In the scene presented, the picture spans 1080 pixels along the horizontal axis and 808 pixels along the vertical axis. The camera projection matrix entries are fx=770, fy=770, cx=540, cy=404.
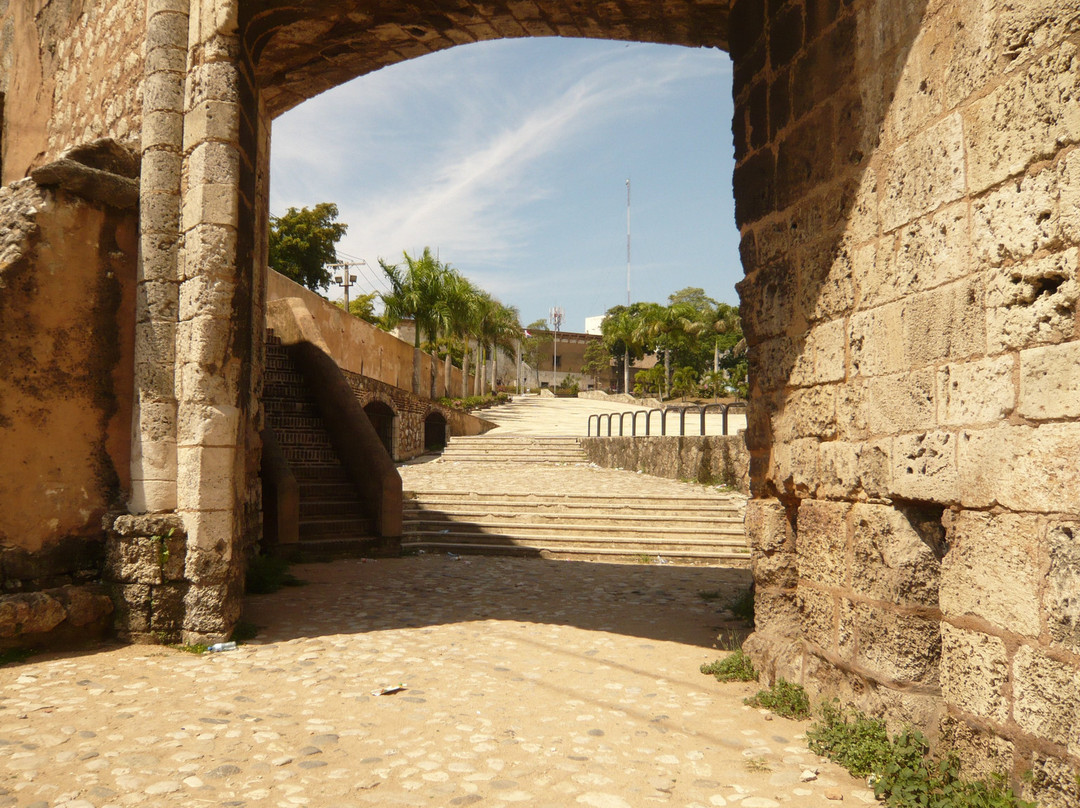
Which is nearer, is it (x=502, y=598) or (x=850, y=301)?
(x=850, y=301)

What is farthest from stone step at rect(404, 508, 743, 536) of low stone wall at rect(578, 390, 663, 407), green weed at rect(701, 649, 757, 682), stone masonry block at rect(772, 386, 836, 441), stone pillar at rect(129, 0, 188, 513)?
low stone wall at rect(578, 390, 663, 407)

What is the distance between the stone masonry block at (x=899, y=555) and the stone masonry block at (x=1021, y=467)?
15.0 inches

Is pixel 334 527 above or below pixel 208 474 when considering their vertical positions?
below

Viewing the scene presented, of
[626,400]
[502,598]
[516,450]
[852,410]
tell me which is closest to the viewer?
[852,410]

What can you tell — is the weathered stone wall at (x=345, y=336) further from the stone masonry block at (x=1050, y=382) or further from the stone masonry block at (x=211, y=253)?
the stone masonry block at (x=1050, y=382)

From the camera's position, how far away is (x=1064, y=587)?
2.40m

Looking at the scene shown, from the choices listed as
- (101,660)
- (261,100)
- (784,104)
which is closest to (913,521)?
(784,104)

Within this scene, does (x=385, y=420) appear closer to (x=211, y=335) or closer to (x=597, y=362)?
(x=211, y=335)

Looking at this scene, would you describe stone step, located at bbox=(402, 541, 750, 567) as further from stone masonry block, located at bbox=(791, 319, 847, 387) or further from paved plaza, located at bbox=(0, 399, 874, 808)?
stone masonry block, located at bbox=(791, 319, 847, 387)

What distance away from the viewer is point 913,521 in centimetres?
321

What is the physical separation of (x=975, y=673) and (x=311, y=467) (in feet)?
27.6

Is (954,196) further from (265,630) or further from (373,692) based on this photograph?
(265,630)

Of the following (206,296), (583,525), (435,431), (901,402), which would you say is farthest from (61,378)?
(435,431)

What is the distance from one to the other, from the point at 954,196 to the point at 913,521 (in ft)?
4.31
